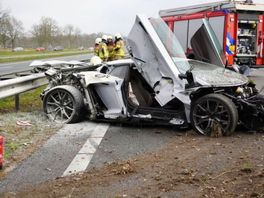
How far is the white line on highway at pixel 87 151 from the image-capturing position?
494 cm

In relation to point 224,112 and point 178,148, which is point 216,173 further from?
point 224,112

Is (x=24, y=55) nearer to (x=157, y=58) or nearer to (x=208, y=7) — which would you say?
(x=208, y=7)

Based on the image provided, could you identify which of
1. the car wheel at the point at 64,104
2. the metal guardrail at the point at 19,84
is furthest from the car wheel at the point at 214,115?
the metal guardrail at the point at 19,84

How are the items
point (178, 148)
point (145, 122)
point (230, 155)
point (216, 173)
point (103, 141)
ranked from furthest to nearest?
point (145, 122) → point (103, 141) → point (178, 148) → point (230, 155) → point (216, 173)

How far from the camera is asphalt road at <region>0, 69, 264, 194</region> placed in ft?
15.4

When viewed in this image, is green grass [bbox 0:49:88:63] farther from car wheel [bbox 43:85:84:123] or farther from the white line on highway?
the white line on highway

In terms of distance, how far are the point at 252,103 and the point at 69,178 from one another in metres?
3.12

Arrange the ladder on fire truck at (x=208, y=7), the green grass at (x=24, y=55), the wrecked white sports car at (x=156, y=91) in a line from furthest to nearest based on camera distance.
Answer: the green grass at (x=24, y=55)
the ladder on fire truck at (x=208, y=7)
the wrecked white sports car at (x=156, y=91)

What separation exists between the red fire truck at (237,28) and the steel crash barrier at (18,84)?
7.56m

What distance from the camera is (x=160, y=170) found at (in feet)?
15.5

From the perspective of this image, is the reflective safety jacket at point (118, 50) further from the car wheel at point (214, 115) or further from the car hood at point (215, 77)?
the car wheel at point (214, 115)

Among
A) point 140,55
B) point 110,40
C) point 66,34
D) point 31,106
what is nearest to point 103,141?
point 140,55

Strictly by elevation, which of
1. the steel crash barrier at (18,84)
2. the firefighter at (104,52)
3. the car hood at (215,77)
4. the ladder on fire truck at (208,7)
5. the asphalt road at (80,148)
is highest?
the ladder on fire truck at (208,7)

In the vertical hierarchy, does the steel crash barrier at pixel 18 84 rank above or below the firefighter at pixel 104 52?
below
